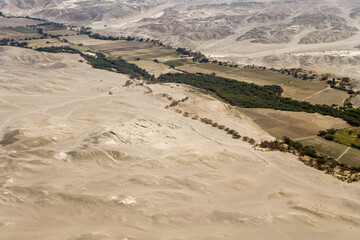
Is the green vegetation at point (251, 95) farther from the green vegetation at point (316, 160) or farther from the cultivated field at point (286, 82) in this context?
the green vegetation at point (316, 160)

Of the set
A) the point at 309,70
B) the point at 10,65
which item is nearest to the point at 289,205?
the point at 309,70

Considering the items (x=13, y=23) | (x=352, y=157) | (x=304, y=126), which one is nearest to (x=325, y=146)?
(x=352, y=157)

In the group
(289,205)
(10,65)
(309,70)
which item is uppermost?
(309,70)

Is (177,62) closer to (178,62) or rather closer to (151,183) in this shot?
(178,62)

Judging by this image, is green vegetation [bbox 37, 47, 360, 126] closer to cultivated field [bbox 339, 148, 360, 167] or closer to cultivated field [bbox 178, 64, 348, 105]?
cultivated field [bbox 178, 64, 348, 105]

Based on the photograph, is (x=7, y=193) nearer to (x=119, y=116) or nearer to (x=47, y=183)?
(x=47, y=183)

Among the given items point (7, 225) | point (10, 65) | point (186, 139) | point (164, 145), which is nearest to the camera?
point (7, 225)
